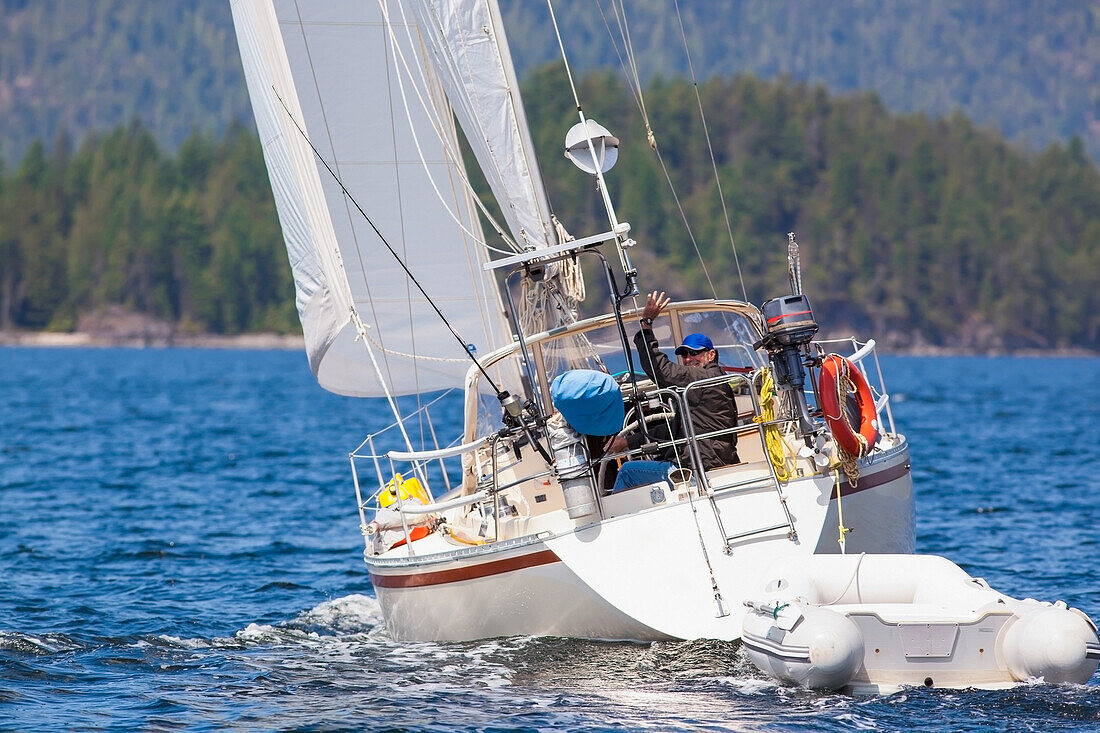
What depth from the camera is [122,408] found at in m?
37.9

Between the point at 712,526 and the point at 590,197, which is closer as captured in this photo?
the point at 712,526

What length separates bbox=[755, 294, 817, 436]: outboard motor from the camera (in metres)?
8.69

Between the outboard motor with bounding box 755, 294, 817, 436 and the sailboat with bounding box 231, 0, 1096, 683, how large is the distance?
0.05 ft

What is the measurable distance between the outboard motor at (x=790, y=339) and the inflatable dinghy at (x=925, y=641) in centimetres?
159

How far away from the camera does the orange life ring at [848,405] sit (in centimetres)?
866

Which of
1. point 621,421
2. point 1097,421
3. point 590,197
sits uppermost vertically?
point 590,197

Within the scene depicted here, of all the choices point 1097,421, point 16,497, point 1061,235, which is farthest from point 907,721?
point 1061,235

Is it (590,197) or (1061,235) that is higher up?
(590,197)

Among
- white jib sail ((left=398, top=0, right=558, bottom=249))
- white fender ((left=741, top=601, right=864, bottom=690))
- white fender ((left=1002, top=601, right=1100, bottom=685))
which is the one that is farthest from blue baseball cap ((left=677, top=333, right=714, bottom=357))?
white fender ((left=1002, top=601, right=1100, bottom=685))

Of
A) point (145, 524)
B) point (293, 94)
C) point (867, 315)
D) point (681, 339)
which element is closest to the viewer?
point (681, 339)

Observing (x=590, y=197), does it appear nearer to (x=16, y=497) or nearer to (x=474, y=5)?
(x=16, y=497)

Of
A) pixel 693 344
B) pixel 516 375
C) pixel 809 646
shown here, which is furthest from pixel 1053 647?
pixel 516 375

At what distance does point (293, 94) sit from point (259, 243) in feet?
305

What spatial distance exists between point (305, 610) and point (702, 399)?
14.0ft
